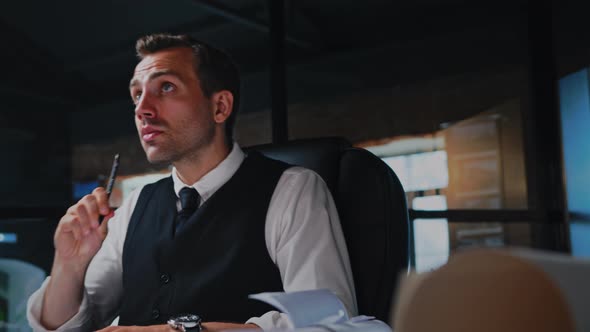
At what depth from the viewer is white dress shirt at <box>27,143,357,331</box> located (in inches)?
47.5

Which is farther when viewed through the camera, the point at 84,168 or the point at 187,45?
the point at 84,168

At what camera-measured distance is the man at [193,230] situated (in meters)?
1.26

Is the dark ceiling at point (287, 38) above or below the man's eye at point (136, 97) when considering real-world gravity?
above

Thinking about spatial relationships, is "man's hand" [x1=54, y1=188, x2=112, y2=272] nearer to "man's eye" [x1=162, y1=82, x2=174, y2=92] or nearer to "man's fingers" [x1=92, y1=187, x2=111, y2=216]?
"man's fingers" [x1=92, y1=187, x2=111, y2=216]

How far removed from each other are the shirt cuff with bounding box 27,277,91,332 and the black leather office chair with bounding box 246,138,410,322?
594mm

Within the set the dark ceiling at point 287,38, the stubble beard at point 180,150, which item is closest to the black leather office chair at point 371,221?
the stubble beard at point 180,150

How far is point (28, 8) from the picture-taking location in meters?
6.90

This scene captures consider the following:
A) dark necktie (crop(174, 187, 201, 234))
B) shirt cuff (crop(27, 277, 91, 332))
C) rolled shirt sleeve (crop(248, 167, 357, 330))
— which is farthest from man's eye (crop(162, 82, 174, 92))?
shirt cuff (crop(27, 277, 91, 332))

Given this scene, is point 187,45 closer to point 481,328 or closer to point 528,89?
point 481,328

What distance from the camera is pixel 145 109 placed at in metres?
1.41

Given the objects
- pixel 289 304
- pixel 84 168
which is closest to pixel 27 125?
pixel 84 168

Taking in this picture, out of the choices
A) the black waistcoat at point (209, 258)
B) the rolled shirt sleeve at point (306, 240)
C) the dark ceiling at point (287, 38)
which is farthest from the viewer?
the dark ceiling at point (287, 38)

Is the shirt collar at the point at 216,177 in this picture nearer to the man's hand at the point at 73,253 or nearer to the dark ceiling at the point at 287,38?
the man's hand at the point at 73,253

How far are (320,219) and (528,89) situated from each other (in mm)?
2459
